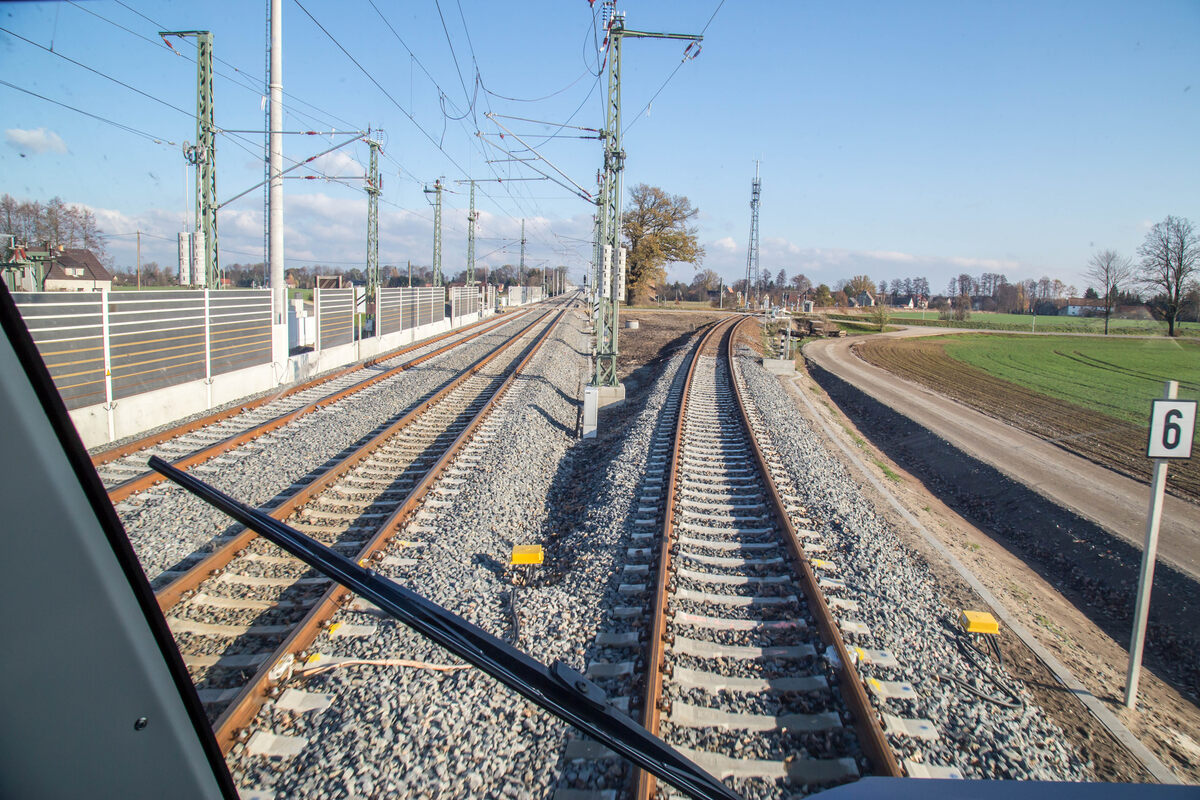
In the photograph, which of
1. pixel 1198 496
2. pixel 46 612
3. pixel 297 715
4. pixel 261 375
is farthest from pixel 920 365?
pixel 46 612

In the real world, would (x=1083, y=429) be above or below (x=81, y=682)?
below

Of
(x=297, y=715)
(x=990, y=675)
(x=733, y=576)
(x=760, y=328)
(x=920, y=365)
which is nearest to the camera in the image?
(x=297, y=715)

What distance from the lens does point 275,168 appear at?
1468 cm

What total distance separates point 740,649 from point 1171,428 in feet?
11.8

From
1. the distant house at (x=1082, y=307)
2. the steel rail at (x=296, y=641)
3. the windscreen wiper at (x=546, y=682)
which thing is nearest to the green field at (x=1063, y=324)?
the distant house at (x=1082, y=307)

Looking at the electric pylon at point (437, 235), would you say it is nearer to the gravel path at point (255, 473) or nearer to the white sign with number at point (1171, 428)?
the gravel path at point (255, 473)

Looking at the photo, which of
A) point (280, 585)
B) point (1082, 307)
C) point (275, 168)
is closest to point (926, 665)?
point (280, 585)

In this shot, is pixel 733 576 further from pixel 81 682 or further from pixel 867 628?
pixel 81 682

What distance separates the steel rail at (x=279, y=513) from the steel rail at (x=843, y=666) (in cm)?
347

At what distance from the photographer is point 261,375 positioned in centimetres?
1457

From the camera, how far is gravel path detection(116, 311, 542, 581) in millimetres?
6098

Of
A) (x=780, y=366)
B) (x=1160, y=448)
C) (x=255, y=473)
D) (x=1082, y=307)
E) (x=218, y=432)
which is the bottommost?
(x=255, y=473)

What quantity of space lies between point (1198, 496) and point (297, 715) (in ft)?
44.6

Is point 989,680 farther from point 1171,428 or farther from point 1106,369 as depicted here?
point 1106,369
